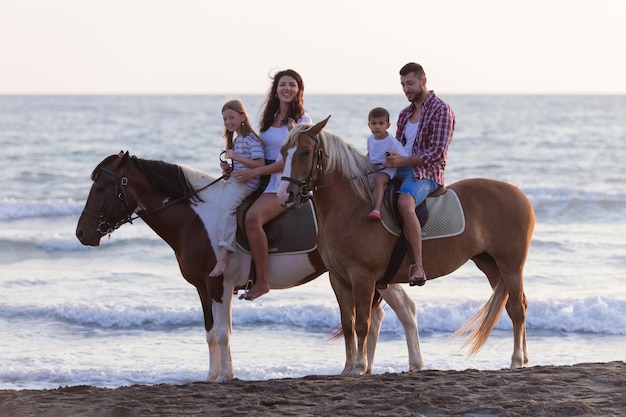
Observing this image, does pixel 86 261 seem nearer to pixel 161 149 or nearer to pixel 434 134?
pixel 434 134

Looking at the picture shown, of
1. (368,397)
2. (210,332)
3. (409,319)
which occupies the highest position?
(409,319)

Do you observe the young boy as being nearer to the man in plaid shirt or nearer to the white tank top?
the man in plaid shirt

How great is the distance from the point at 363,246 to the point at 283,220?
84cm

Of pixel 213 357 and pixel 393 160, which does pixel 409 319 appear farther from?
pixel 213 357

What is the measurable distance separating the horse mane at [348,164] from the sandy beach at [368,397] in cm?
122

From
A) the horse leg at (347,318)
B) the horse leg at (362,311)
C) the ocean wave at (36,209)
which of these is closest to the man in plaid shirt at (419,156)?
the horse leg at (362,311)

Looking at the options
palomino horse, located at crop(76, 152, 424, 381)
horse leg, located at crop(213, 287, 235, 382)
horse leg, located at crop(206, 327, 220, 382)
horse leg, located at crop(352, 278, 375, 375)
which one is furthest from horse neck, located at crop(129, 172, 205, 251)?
horse leg, located at crop(352, 278, 375, 375)

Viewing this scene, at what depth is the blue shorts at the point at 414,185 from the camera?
6.11m

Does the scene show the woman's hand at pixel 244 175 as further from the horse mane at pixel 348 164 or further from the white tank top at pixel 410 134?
the white tank top at pixel 410 134

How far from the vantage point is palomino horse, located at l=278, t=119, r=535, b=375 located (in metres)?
5.75

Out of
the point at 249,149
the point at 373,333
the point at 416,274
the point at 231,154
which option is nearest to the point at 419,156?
the point at 416,274

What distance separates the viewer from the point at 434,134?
6141 millimetres

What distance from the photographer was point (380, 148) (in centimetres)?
609

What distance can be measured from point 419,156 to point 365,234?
0.63 meters
